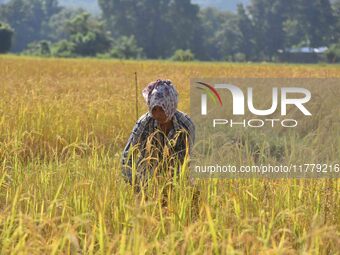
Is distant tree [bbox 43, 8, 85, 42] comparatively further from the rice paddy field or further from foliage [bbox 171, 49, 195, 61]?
the rice paddy field

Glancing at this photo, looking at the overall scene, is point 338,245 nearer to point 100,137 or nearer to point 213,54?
point 100,137

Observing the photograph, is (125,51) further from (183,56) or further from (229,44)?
(229,44)

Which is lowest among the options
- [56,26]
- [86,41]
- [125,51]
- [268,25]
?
[125,51]

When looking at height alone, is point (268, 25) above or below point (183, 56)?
above

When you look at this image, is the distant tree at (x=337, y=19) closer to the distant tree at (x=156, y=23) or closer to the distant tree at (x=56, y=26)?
the distant tree at (x=156, y=23)

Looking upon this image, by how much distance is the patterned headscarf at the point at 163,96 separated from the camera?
3.07 meters

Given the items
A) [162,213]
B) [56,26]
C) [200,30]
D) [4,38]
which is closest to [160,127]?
[162,213]

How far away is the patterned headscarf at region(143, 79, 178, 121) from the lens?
10.1 feet

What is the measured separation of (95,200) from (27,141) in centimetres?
251

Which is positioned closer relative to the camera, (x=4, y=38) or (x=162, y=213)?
(x=162, y=213)

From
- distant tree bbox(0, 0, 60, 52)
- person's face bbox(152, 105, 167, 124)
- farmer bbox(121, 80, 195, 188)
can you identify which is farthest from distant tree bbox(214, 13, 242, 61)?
person's face bbox(152, 105, 167, 124)

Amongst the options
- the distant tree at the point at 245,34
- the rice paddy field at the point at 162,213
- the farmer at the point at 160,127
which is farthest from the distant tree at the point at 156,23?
the rice paddy field at the point at 162,213

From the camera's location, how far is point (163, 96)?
121 inches

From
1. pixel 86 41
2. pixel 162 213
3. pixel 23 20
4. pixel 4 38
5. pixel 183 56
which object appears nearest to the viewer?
pixel 162 213
